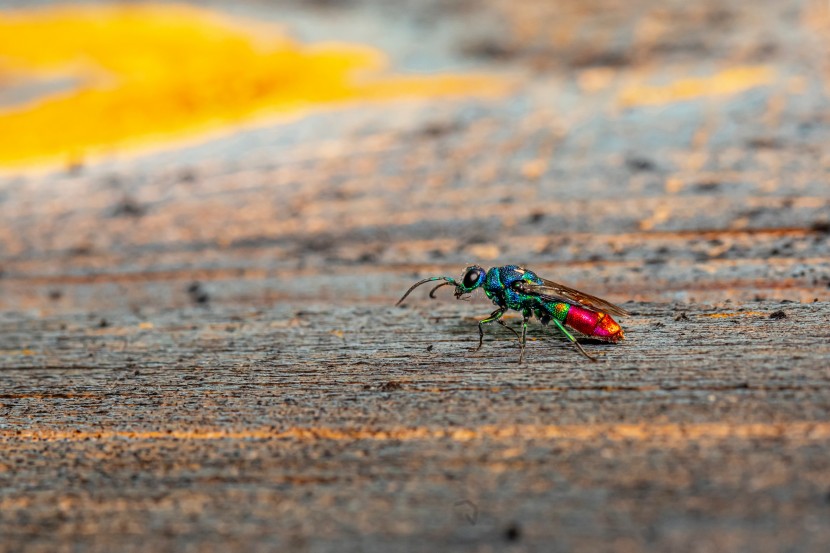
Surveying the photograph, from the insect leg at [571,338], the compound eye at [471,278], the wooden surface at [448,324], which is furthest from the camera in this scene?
the compound eye at [471,278]

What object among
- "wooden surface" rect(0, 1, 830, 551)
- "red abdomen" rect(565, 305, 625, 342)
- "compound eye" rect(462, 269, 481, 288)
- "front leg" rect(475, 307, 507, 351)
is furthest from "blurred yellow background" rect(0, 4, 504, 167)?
"red abdomen" rect(565, 305, 625, 342)

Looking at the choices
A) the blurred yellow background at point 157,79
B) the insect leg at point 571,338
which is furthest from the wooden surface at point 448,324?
the blurred yellow background at point 157,79

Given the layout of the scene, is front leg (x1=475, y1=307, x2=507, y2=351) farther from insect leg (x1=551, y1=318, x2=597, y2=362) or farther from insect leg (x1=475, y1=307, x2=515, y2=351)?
insect leg (x1=551, y1=318, x2=597, y2=362)

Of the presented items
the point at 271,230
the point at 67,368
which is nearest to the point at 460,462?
the point at 67,368

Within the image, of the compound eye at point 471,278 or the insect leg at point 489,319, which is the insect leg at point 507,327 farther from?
the compound eye at point 471,278

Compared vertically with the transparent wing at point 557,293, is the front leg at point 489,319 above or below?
below

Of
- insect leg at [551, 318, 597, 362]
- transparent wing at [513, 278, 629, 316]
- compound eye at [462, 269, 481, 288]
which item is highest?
compound eye at [462, 269, 481, 288]

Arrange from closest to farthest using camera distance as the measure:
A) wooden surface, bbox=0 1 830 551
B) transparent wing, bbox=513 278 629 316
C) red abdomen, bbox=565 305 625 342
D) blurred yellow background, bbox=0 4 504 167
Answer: wooden surface, bbox=0 1 830 551 → red abdomen, bbox=565 305 625 342 → transparent wing, bbox=513 278 629 316 → blurred yellow background, bbox=0 4 504 167

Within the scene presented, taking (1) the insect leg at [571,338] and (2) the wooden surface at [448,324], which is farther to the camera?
(1) the insect leg at [571,338]
